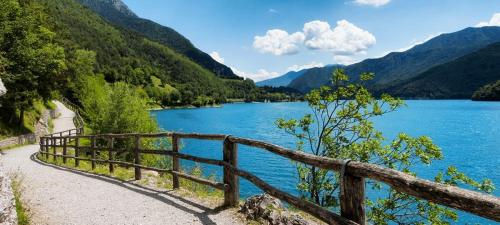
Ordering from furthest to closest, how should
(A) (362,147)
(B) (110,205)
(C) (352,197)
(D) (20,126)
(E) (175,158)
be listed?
(D) (20,126), (A) (362,147), (E) (175,158), (B) (110,205), (C) (352,197)

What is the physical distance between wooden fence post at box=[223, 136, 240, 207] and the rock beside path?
1.76ft

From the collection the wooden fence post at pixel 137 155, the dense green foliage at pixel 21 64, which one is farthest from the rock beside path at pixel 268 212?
the dense green foliage at pixel 21 64

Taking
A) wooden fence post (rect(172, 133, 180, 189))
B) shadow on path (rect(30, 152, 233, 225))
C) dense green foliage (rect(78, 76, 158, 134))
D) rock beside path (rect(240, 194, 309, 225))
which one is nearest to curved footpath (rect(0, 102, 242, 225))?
shadow on path (rect(30, 152, 233, 225))

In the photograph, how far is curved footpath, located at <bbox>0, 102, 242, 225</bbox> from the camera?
8.97m

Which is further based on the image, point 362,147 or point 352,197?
point 362,147

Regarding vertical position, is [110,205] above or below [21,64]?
below

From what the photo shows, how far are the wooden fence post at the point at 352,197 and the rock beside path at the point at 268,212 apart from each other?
2.63m

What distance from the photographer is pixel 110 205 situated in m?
10.5

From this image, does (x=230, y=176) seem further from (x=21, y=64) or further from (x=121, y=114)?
(x=21, y=64)

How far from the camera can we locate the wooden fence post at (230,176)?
9.32 m

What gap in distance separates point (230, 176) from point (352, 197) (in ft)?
15.1

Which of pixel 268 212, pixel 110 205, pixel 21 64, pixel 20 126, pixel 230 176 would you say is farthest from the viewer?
pixel 20 126

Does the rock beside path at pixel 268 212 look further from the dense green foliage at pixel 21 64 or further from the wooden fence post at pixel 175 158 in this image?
the dense green foliage at pixel 21 64

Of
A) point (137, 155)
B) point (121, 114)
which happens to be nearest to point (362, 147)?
point (137, 155)
